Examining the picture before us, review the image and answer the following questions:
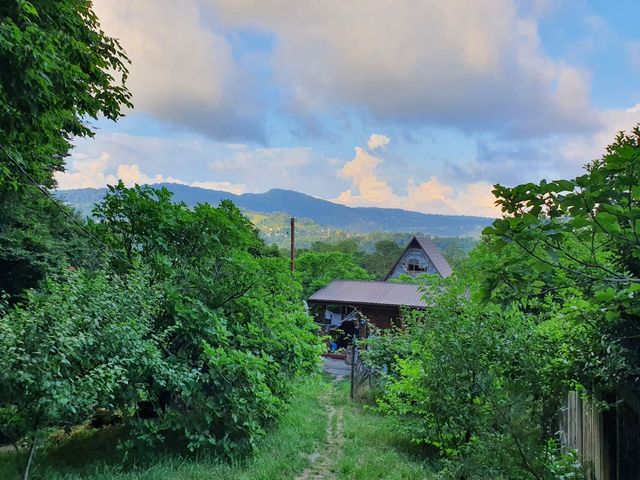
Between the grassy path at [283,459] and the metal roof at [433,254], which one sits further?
the metal roof at [433,254]

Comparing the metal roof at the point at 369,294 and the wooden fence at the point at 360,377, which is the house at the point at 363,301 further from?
the wooden fence at the point at 360,377

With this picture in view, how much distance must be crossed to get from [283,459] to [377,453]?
1523 millimetres

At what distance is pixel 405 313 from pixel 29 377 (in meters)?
6.54

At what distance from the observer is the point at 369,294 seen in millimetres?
23562

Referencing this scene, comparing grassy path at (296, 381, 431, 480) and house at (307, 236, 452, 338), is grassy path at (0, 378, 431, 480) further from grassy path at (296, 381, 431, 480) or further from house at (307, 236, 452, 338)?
house at (307, 236, 452, 338)

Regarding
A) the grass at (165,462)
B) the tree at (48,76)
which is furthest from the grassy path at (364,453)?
the tree at (48,76)

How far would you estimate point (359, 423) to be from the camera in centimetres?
880

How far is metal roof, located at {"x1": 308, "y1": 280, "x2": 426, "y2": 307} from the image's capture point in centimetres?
2219

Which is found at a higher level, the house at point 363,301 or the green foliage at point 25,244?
the green foliage at point 25,244

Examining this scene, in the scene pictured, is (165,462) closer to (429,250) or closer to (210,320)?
(210,320)

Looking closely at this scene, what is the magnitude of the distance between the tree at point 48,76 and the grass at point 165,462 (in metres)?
3.77

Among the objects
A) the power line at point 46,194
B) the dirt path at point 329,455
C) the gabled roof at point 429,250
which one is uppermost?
the gabled roof at point 429,250

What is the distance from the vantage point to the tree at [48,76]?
4484 millimetres

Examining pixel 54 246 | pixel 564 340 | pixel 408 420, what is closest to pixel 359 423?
pixel 408 420
